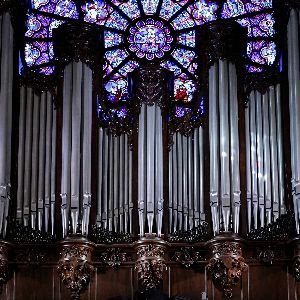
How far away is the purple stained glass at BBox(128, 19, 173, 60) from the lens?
26.5m

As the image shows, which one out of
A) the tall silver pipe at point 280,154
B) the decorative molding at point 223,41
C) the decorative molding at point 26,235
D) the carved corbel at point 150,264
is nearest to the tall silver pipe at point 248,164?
the tall silver pipe at point 280,154

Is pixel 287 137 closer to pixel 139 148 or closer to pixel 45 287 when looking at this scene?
pixel 139 148

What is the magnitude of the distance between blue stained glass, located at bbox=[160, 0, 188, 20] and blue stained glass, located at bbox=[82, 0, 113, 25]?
1138 millimetres

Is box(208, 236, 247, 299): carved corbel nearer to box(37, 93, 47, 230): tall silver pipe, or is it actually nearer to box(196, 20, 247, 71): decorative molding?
box(37, 93, 47, 230): tall silver pipe

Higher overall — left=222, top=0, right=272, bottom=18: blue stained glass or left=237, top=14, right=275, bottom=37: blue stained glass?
A: left=222, top=0, right=272, bottom=18: blue stained glass

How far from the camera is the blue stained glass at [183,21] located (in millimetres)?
26734

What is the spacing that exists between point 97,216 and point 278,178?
3624 mm

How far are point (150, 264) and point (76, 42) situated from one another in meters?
4.87

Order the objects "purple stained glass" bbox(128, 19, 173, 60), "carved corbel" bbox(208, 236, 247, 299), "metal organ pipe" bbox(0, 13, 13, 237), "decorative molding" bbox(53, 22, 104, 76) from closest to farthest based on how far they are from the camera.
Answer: "carved corbel" bbox(208, 236, 247, 299) < "metal organ pipe" bbox(0, 13, 13, 237) < "decorative molding" bbox(53, 22, 104, 76) < "purple stained glass" bbox(128, 19, 173, 60)

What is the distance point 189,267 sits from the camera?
2386 cm

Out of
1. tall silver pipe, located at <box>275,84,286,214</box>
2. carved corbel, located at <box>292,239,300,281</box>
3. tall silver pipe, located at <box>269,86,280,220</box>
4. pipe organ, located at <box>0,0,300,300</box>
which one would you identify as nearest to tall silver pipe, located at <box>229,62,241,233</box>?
pipe organ, located at <box>0,0,300,300</box>

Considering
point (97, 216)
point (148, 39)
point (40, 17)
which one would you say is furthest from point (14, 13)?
point (97, 216)

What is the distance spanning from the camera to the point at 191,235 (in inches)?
939

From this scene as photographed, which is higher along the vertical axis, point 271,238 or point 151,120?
point 151,120
